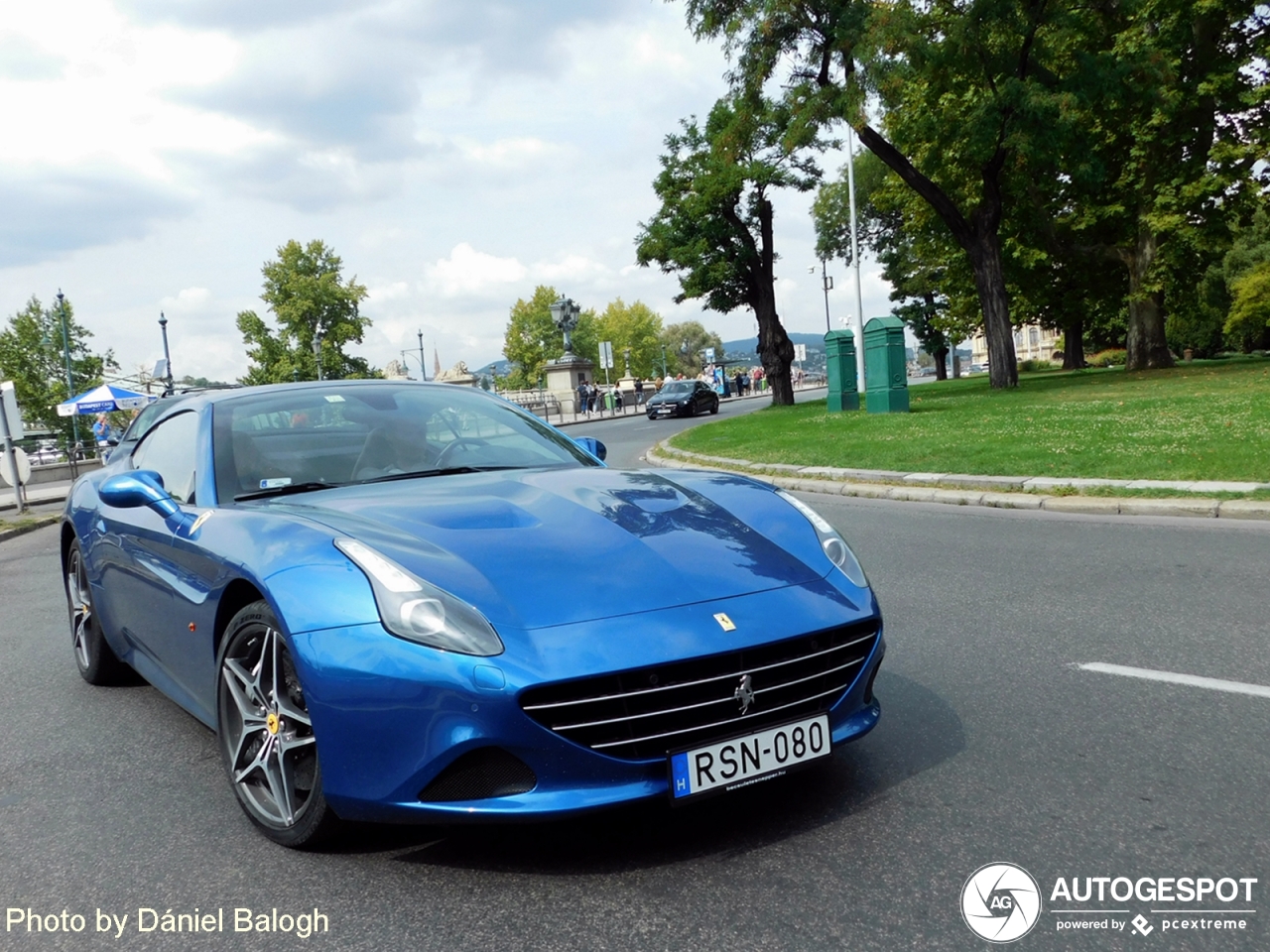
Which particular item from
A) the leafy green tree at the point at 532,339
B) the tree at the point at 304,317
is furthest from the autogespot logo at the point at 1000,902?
the leafy green tree at the point at 532,339

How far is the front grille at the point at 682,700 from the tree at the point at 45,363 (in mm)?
77112

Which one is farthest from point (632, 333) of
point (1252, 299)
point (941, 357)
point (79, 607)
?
point (79, 607)

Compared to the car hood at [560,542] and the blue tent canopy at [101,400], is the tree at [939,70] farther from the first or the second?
the car hood at [560,542]

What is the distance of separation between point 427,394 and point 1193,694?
3.23 m

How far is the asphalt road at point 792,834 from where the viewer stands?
245 centimetres

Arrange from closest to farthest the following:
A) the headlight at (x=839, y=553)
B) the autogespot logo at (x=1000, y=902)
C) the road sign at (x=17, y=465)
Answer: the autogespot logo at (x=1000, y=902), the headlight at (x=839, y=553), the road sign at (x=17, y=465)

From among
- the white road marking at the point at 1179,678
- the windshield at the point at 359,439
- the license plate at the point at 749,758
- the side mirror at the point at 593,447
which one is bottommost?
the white road marking at the point at 1179,678

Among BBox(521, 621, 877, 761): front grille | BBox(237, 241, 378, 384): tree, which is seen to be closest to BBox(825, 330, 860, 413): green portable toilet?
BBox(521, 621, 877, 761): front grille

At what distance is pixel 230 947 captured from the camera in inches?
97.9

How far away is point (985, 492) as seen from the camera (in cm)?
1055

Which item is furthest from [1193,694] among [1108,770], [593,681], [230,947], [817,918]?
[230,947]

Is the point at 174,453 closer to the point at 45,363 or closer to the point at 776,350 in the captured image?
the point at 776,350

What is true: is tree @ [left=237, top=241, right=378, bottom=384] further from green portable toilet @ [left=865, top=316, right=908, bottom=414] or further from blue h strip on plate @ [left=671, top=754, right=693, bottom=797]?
blue h strip on plate @ [left=671, top=754, right=693, bottom=797]

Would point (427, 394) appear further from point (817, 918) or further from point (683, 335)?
point (683, 335)
